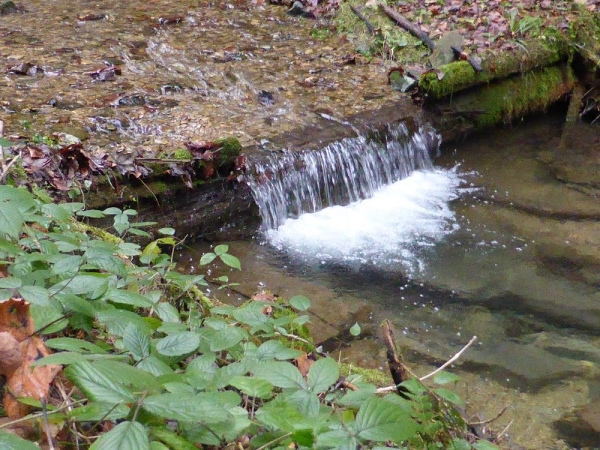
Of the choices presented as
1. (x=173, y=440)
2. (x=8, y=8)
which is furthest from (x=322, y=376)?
(x=8, y=8)

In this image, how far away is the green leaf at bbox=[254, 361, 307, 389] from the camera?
5.67 feet

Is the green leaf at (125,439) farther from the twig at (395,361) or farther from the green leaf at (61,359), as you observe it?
the twig at (395,361)

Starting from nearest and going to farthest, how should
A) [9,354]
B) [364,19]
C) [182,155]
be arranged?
[9,354] → [182,155] → [364,19]

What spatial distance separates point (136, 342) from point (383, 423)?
0.70m

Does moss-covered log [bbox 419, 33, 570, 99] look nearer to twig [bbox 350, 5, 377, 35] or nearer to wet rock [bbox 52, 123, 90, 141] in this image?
twig [bbox 350, 5, 377, 35]

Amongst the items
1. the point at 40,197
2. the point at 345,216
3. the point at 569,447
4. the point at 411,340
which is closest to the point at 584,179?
the point at 345,216

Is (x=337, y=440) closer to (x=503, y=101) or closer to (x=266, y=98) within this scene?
(x=266, y=98)

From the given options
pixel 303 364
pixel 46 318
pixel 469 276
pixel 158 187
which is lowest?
pixel 469 276

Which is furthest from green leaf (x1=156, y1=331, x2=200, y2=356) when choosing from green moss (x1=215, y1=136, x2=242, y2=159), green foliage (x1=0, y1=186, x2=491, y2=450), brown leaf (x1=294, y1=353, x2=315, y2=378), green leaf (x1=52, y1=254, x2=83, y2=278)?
green moss (x1=215, y1=136, x2=242, y2=159)

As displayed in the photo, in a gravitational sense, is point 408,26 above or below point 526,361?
above

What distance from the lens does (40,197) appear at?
117 inches

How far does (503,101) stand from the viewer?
723cm

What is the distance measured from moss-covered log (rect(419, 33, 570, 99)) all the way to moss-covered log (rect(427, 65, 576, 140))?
0.35 feet

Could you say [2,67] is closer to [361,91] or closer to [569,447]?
[361,91]
